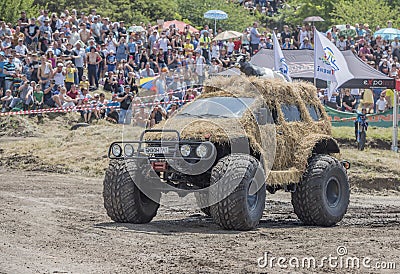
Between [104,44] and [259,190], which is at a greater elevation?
[104,44]

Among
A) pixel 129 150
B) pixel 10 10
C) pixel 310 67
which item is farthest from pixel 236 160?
pixel 10 10

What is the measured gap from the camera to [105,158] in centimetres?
1914

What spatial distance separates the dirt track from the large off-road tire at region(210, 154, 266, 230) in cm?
18

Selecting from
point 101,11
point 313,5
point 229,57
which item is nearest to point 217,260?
point 229,57

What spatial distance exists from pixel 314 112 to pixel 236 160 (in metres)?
2.87

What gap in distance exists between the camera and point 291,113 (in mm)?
12156

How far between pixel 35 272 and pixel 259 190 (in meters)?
4.04

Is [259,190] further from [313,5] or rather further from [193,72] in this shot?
[313,5]

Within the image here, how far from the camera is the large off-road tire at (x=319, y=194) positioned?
11.6m

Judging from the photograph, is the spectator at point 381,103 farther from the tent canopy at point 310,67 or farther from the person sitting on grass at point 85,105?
the person sitting on grass at point 85,105

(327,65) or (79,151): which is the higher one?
(327,65)

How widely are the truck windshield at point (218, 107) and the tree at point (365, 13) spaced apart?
119 ft

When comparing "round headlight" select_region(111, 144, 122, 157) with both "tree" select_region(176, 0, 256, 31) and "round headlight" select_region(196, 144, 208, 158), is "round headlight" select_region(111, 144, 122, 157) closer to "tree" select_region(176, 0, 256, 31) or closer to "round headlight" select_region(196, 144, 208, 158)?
"round headlight" select_region(196, 144, 208, 158)

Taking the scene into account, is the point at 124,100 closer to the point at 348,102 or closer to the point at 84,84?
the point at 84,84
